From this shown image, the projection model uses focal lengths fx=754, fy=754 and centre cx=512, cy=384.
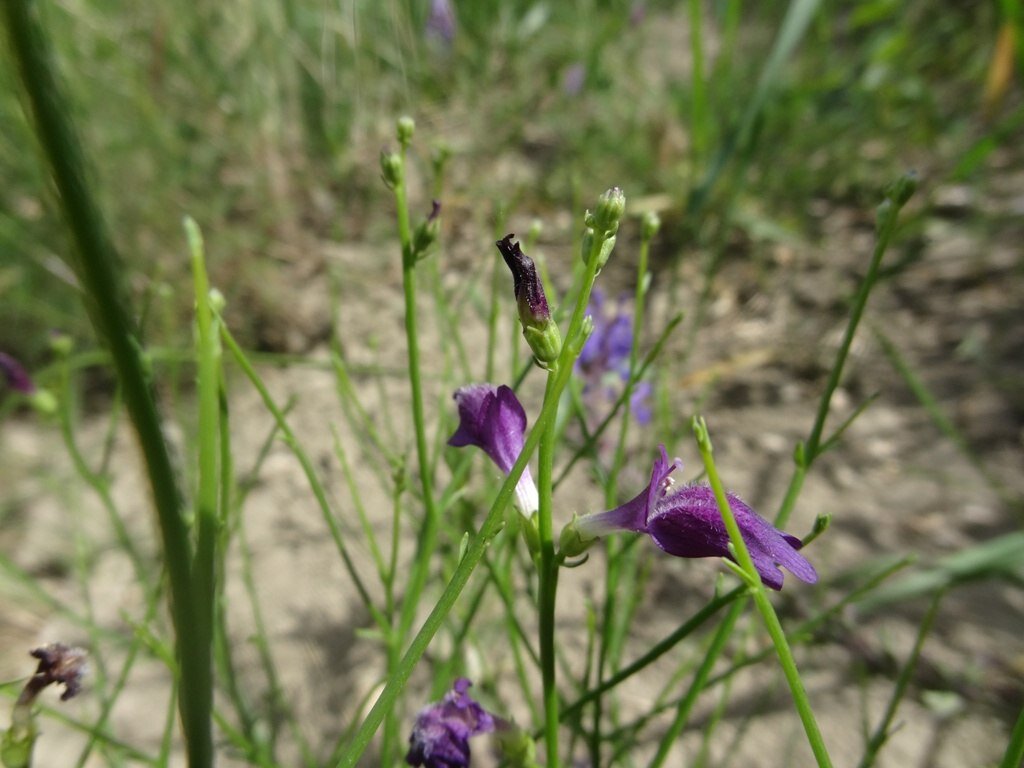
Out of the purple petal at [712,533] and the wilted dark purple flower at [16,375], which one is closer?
the purple petal at [712,533]

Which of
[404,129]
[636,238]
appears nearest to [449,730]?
[404,129]

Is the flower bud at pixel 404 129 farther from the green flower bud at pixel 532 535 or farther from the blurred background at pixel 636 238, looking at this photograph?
the blurred background at pixel 636 238

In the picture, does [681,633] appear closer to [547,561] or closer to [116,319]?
[547,561]

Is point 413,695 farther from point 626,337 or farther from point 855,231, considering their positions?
point 855,231

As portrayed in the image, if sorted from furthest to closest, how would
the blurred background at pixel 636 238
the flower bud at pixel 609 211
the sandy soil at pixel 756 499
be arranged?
the blurred background at pixel 636 238 → the sandy soil at pixel 756 499 → the flower bud at pixel 609 211

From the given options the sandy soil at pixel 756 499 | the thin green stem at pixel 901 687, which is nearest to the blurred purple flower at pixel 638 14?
the sandy soil at pixel 756 499

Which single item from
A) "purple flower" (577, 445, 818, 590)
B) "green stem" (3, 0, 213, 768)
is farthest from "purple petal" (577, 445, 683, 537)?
"green stem" (3, 0, 213, 768)

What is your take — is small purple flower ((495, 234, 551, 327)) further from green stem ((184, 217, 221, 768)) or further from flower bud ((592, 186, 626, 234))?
green stem ((184, 217, 221, 768))
